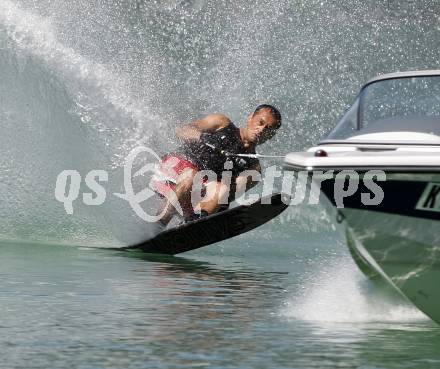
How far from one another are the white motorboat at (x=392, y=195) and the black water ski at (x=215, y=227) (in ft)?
16.4

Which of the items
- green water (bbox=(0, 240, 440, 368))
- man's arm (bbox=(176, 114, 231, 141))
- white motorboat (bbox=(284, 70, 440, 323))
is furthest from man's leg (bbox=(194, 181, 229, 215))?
white motorboat (bbox=(284, 70, 440, 323))

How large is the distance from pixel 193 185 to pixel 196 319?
17.0ft

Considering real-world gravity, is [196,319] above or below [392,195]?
below

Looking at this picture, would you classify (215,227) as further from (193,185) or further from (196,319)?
(196,319)

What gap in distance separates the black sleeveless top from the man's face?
0.19 m

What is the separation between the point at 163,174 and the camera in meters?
14.7

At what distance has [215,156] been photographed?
14102mm

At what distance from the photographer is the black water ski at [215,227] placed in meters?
14.0

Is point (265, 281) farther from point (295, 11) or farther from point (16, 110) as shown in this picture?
point (295, 11)

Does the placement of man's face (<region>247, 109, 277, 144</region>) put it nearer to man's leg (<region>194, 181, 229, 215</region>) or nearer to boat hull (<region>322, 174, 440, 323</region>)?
man's leg (<region>194, 181, 229, 215</region>)

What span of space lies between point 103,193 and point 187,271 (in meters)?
4.26

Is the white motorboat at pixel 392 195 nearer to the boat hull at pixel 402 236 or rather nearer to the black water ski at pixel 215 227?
the boat hull at pixel 402 236

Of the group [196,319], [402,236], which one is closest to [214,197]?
[196,319]

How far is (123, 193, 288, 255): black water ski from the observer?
14.0 meters
